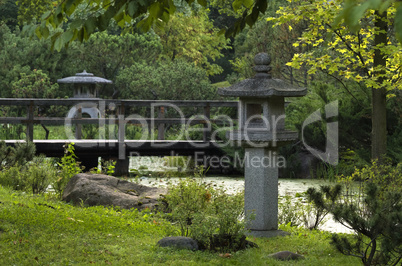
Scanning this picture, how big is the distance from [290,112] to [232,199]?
329 inches

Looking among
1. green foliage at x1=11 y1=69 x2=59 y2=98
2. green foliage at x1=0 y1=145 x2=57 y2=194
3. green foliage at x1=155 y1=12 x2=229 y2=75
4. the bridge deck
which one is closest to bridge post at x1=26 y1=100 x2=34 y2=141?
the bridge deck

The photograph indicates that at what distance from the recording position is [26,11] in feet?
45.5

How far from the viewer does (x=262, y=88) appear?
23.3ft

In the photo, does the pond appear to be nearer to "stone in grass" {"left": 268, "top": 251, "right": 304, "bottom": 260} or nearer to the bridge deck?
the bridge deck

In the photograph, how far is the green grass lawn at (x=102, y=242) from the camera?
213 inches

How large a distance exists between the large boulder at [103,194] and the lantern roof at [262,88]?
8.14ft

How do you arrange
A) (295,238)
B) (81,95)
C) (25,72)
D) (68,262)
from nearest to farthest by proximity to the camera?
1. (68,262)
2. (295,238)
3. (81,95)
4. (25,72)

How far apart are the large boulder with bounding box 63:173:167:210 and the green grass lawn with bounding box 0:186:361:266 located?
0.70 metres

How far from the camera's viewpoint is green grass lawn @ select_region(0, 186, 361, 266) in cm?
541

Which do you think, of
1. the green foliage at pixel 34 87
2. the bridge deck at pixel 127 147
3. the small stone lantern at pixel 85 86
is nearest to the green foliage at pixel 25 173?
the bridge deck at pixel 127 147

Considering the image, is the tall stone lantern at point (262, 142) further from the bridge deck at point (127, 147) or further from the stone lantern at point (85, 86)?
the stone lantern at point (85, 86)

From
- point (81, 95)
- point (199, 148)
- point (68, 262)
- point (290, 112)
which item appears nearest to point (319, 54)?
point (290, 112)

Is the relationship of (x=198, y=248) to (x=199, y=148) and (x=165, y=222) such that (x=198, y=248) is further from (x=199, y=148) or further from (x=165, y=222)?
(x=199, y=148)

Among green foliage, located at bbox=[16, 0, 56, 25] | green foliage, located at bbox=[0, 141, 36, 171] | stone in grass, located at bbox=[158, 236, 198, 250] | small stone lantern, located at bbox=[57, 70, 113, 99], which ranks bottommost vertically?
stone in grass, located at bbox=[158, 236, 198, 250]
